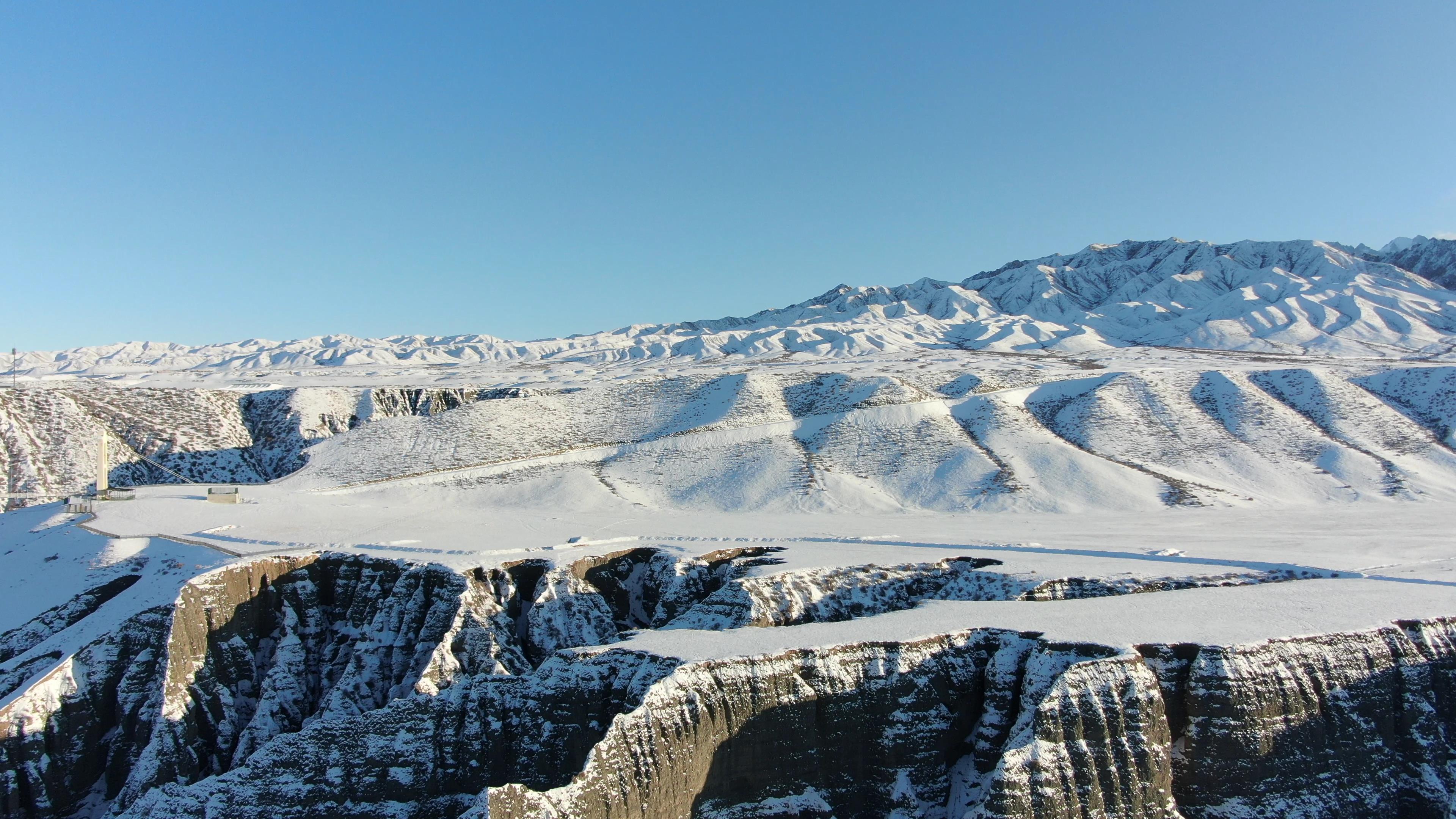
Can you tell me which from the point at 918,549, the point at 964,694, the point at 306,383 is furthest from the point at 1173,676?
the point at 306,383

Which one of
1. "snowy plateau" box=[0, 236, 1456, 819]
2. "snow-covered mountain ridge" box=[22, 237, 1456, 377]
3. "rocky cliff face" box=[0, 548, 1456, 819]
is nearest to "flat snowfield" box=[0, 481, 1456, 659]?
"snowy plateau" box=[0, 236, 1456, 819]

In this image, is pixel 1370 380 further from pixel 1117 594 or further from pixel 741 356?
pixel 741 356

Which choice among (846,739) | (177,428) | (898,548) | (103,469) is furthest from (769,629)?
(177,428)

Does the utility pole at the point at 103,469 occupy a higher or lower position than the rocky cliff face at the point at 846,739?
higher

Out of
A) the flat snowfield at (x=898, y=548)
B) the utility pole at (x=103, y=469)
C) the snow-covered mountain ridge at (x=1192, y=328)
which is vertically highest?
the snow-covered mountain ridge at (x=1192, y=328)

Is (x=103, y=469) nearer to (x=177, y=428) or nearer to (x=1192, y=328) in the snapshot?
(x=177, y=428)

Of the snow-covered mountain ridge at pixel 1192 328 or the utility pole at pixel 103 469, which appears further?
the snow-covered mountain ridge at pixel 1192 328

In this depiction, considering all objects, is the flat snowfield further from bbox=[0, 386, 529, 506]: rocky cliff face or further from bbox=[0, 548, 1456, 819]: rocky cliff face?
bbox=[0, 386, 529, 506]: rocky cliff face

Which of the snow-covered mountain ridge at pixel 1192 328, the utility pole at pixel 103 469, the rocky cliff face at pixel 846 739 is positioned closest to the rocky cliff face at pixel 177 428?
the utility pole at pixel 103 469

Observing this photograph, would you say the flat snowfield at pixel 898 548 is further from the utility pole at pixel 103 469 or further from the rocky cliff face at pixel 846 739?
the utility pole at pixel 103 469
